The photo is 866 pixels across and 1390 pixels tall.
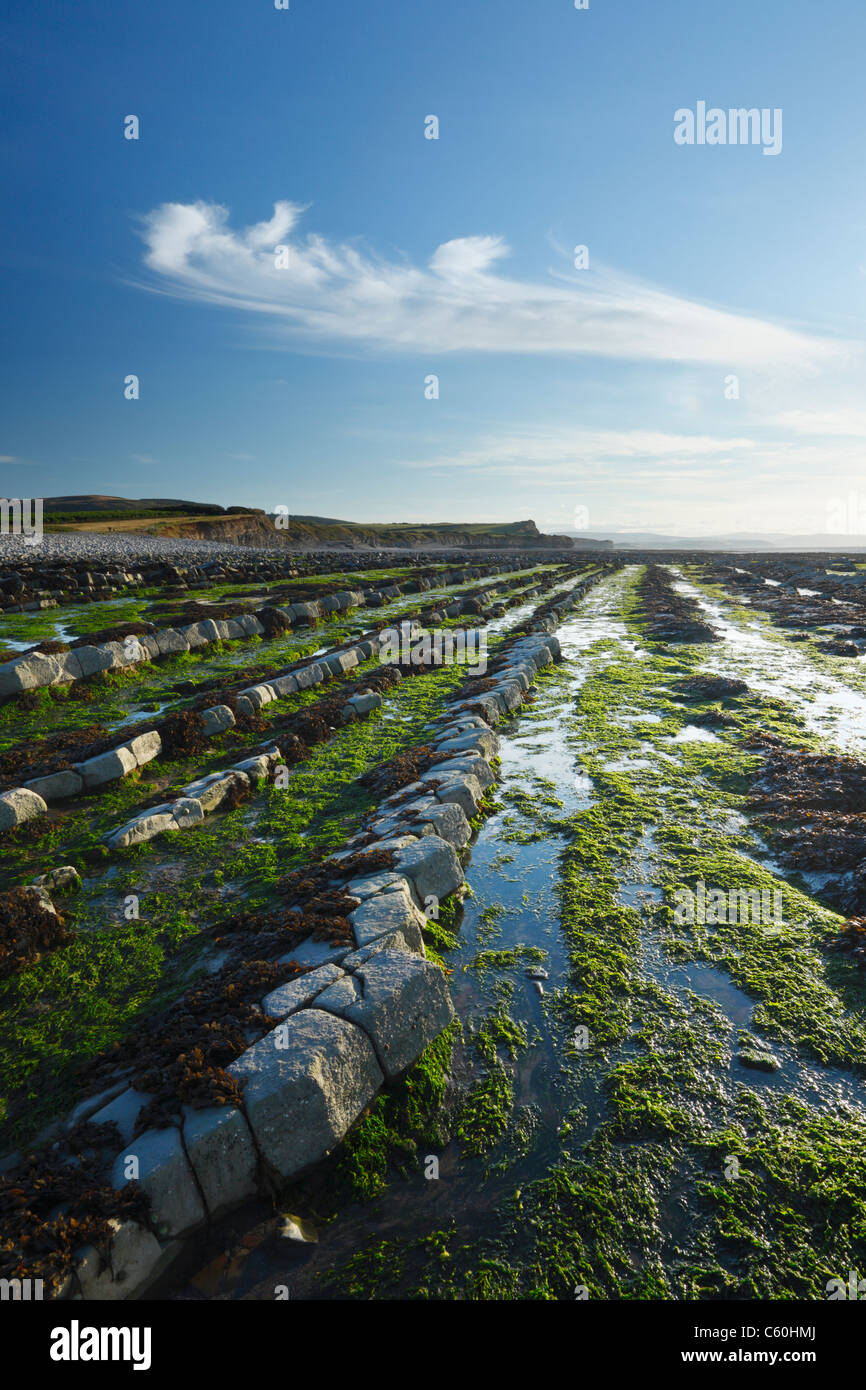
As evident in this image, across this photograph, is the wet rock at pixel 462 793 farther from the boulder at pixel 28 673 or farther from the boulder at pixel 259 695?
the boulder at pixel 28 673

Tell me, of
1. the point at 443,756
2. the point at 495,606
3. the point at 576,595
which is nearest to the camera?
the point at 443,756

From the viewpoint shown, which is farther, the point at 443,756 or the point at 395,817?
the point at 443,756

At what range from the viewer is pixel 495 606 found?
30.5 meters

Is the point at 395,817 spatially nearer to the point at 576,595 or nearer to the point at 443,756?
the point at 443,756

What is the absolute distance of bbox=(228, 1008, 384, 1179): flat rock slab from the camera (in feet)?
12.4

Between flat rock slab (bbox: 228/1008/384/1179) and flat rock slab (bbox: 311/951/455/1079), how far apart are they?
106 mm

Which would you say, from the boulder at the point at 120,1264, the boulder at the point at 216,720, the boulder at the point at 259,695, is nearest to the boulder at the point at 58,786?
the boulder at the point at 216,720

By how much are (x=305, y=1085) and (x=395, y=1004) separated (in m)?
0.87

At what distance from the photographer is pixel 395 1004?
456 cm

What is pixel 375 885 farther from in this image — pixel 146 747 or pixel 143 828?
pixel 146 747

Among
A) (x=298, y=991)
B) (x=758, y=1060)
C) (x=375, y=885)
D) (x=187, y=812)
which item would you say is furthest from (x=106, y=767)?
(x=758, y=1060)
